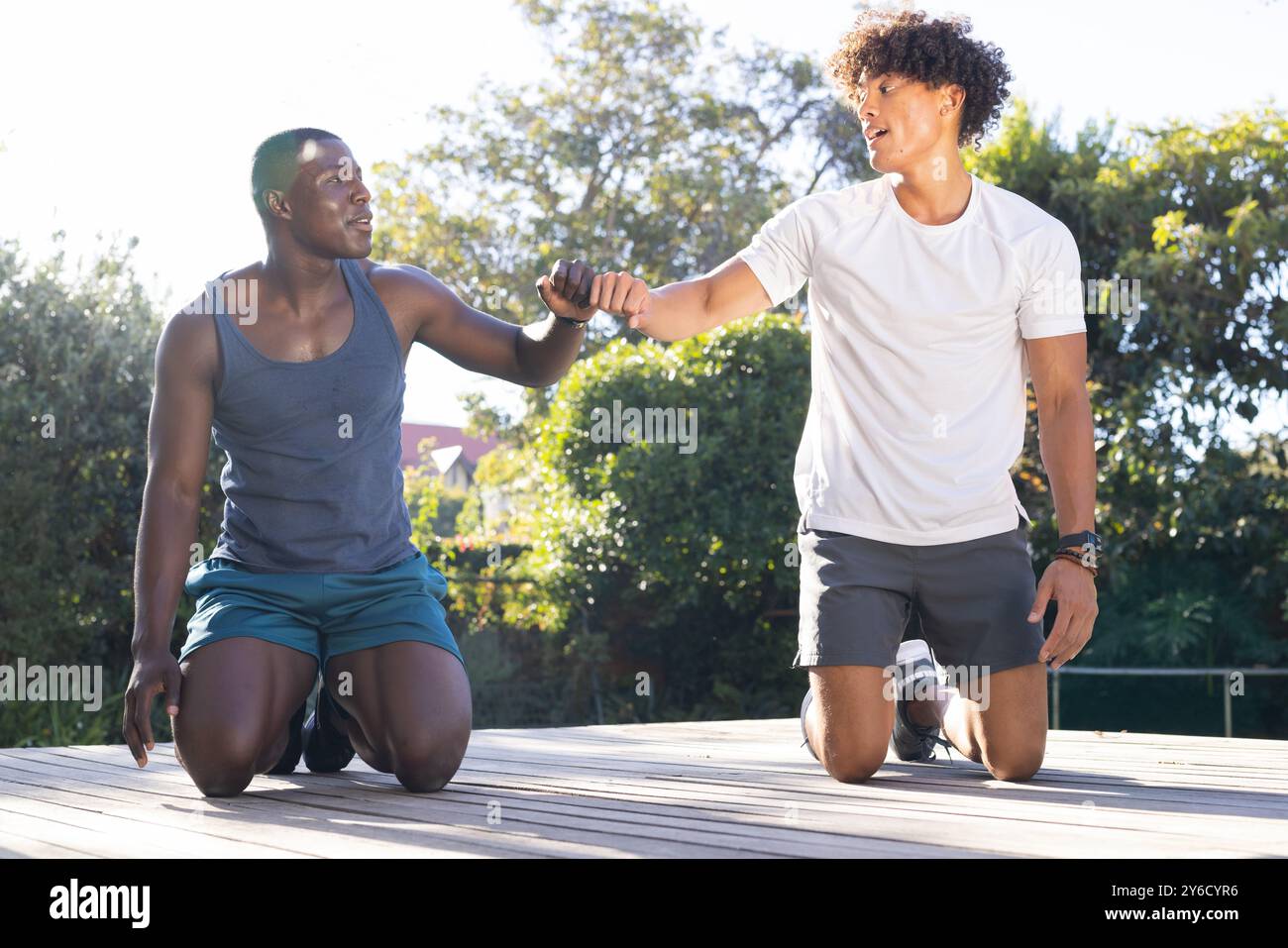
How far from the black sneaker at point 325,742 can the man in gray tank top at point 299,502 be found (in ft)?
0.29

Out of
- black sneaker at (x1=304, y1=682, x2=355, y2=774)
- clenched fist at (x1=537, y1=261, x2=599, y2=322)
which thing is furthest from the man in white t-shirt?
black sneaker at (x1=304, y1=682, x2=355, y2=774)

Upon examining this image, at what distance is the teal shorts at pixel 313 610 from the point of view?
3223 millimetres

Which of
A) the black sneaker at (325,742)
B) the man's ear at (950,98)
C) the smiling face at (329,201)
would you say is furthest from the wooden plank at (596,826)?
the man's ear at (950,98)

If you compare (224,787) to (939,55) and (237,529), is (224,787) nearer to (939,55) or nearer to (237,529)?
(237,529)

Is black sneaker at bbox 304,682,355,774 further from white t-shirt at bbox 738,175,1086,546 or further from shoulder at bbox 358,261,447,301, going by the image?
white t-shirt at bbox 738,175,1086,546

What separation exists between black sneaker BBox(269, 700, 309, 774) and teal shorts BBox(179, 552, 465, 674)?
271 mm

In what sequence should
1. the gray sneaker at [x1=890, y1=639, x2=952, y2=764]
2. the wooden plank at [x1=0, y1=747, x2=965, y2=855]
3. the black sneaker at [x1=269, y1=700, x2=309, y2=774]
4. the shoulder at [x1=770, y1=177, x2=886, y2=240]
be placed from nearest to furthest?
1. the wooden plank at [x1=0, y1=747, x2=965, y2=855]
2. the shoulder at [x1=770, y1=177, x2=886, y2=240]
3. the black sneaker at [x1=269, y1=700, x2=309, y2=774]
4. the gray sneaker at [x1=890, y1=639, x2=952, y2=764]

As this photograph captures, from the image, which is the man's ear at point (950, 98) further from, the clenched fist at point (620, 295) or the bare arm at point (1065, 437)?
the clenched fist at point (620, 295)

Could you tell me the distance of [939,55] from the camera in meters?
3.42

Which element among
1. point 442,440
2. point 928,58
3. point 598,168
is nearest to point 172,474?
point 928,58

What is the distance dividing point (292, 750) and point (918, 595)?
158 cm

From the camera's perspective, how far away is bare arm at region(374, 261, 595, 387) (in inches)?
132
